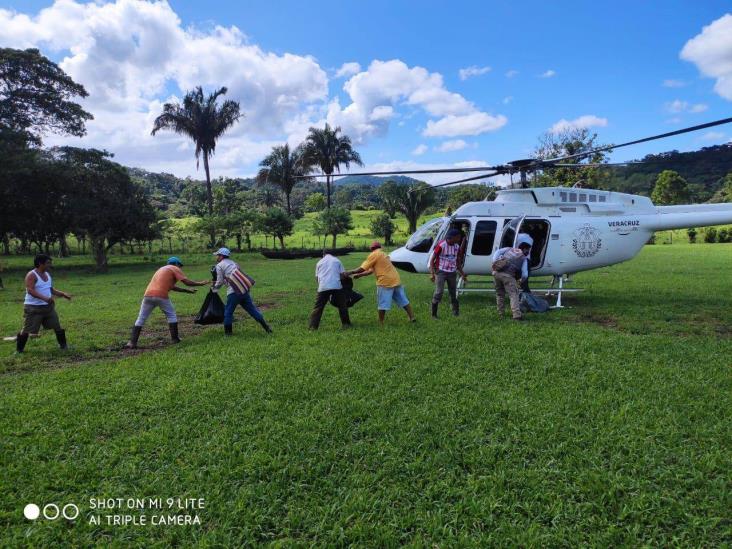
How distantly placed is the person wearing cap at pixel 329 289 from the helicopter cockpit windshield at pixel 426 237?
2959mm

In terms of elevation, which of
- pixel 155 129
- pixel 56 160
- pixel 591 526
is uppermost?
pixel 155 129

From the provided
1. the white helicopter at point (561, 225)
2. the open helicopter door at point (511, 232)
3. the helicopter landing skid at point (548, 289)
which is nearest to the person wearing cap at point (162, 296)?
the white helicopter at point (561, 225)

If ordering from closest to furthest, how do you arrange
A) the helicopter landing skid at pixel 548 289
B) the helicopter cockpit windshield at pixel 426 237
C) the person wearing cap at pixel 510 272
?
the person wearing cap at pixel 510 272, the helicopter landing skid at pixel 548 289, the helicopter cockpit windshield at pixel 426 237

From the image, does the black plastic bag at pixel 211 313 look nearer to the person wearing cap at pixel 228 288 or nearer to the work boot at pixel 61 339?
the person wearing cap at pixel 228 288

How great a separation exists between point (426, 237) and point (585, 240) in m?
3.58

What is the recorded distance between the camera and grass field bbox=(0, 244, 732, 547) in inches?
107

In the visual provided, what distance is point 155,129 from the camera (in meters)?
32.3

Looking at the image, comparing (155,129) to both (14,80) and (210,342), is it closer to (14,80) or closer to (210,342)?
(14,80)

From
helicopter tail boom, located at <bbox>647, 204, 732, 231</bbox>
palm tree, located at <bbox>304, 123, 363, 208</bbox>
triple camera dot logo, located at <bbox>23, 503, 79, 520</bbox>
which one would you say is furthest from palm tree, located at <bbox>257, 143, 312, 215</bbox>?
triple camera dot logo, located at <bbox>23, 503, 79, 520</bbox>

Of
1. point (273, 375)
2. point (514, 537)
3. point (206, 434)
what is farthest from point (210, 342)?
point (514, 537)

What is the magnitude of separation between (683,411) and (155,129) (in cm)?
3617

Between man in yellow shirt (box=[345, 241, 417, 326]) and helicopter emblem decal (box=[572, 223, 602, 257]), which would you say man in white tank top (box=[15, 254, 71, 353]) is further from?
helicopter emblem decal (box=[572, 223, 602, 257])

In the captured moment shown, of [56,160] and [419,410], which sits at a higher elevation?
[56,160]

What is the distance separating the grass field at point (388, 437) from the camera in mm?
2709
